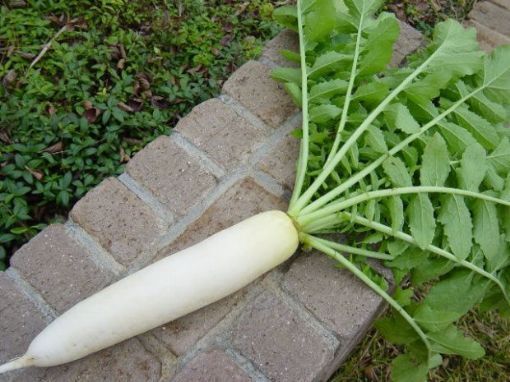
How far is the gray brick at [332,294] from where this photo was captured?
1.18 m

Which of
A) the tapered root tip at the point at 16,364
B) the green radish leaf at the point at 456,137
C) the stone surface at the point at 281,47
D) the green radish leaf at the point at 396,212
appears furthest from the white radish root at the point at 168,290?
the stone surface at the point at 281,47

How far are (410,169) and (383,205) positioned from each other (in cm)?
11

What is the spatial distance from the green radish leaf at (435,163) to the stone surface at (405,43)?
481 millimetres

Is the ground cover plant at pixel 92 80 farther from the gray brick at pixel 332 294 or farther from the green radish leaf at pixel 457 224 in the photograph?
the green radish leaf at pixel 457 224

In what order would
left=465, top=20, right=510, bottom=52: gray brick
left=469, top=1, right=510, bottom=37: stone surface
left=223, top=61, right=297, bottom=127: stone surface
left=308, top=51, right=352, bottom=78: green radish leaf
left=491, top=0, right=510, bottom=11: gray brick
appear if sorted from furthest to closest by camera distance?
left=491, top=0, right=510, bottom=11: gray brick → left=469, top=1, right=510, bottom=37: stone surface → left=465, top=20, right=510, bottom=52: gray brick → left=223, top=61, right=297, bottom=127: stone surface → left=308, top=51, right=352, bottom=78: green radish leaf

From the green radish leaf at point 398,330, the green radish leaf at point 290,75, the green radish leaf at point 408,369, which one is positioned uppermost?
the green radish leaf at point 290,75

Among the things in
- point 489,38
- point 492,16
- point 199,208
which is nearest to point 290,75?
→ point 199,208

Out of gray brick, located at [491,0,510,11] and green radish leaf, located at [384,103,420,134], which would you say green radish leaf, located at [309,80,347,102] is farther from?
gray brick, located at [491,0,510,11]

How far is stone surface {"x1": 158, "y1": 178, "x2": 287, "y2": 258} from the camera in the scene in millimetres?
1237

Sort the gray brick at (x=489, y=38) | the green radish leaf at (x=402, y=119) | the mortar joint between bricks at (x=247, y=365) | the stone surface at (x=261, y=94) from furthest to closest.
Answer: the gray brick at (x=489, y=38) → the stone surface at (x=261, y=94) → the green radish leaf at (x=402, y=119) → the mortar joint between bricks at (x=247, y=365)

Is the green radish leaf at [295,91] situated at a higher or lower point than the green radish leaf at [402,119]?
lower

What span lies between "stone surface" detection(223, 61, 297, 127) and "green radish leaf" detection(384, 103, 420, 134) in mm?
280

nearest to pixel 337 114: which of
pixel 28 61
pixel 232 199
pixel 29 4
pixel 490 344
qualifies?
pixel 232 199

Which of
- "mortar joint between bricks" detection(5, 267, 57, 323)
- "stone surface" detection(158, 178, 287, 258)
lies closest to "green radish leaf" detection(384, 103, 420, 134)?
"stone surface" detection(158, 178, 287, 258)
